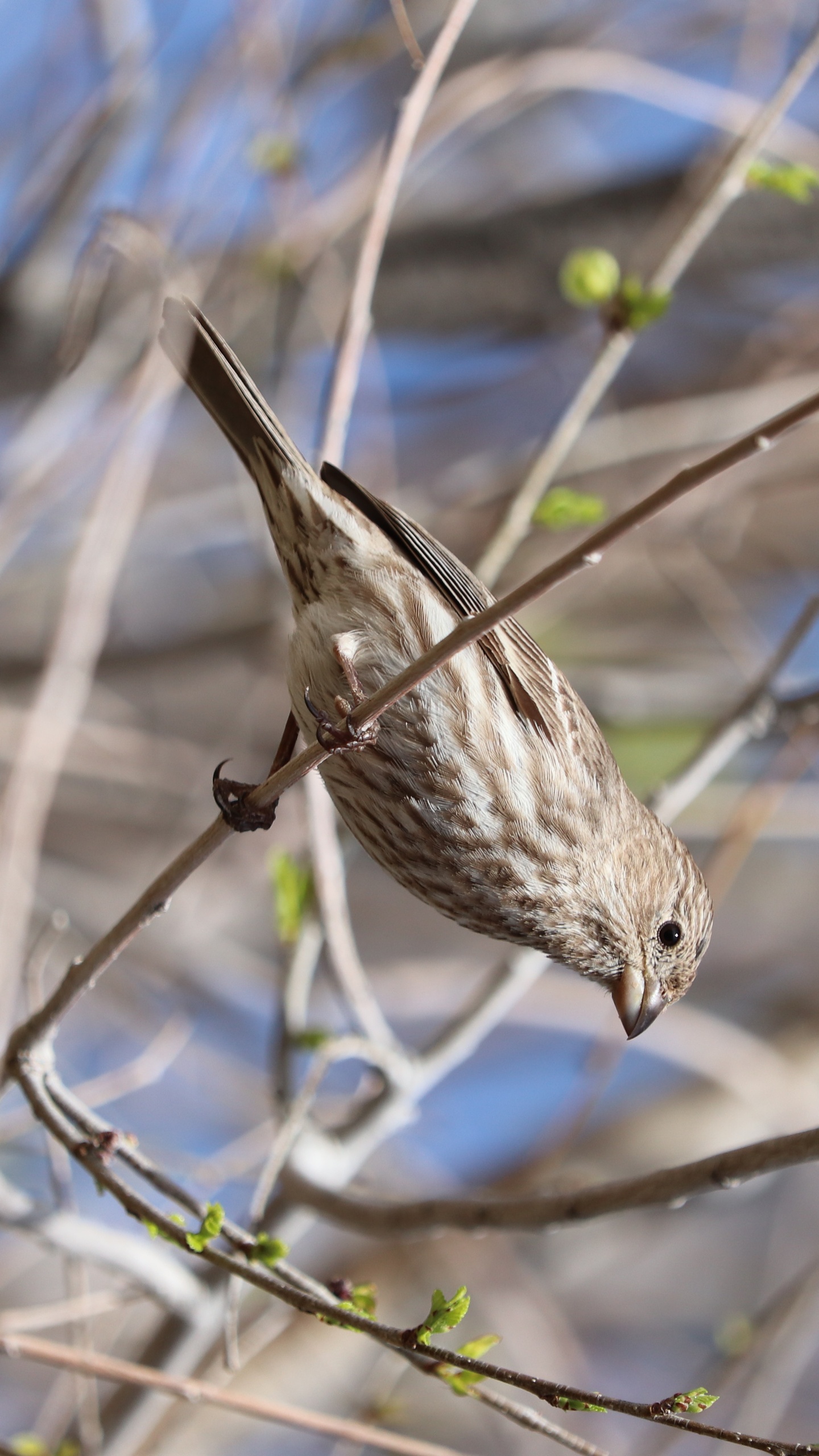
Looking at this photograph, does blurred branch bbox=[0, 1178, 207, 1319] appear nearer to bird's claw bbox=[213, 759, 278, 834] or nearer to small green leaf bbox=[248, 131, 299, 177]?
bird's claw bbox=[213, 759, 278, 834]

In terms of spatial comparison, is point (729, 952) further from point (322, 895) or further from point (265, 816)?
point (265, 816)

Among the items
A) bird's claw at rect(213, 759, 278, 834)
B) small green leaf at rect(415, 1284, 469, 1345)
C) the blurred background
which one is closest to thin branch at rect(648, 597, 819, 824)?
the blurred background

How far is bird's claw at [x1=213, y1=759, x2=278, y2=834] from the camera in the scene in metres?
2.34

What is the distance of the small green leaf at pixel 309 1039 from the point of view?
3.16 m

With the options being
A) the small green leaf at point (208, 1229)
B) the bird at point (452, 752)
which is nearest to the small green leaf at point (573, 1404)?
the small green leaf at point (208, 1229)

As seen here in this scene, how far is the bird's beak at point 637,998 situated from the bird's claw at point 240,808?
38.6 inches

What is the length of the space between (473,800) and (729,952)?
503cm

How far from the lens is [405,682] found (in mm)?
1887

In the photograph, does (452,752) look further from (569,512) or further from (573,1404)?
(573,1404)

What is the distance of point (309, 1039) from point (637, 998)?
0.79m

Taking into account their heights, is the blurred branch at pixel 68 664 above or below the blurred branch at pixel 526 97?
below

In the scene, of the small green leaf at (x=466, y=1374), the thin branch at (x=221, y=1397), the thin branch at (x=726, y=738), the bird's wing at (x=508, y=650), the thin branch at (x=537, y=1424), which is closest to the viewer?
the thin branch at (x=537, y=1424)

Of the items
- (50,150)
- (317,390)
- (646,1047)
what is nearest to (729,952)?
(646,1047)

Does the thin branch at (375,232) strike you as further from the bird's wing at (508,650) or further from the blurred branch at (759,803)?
the blurred branch at (759,803)
